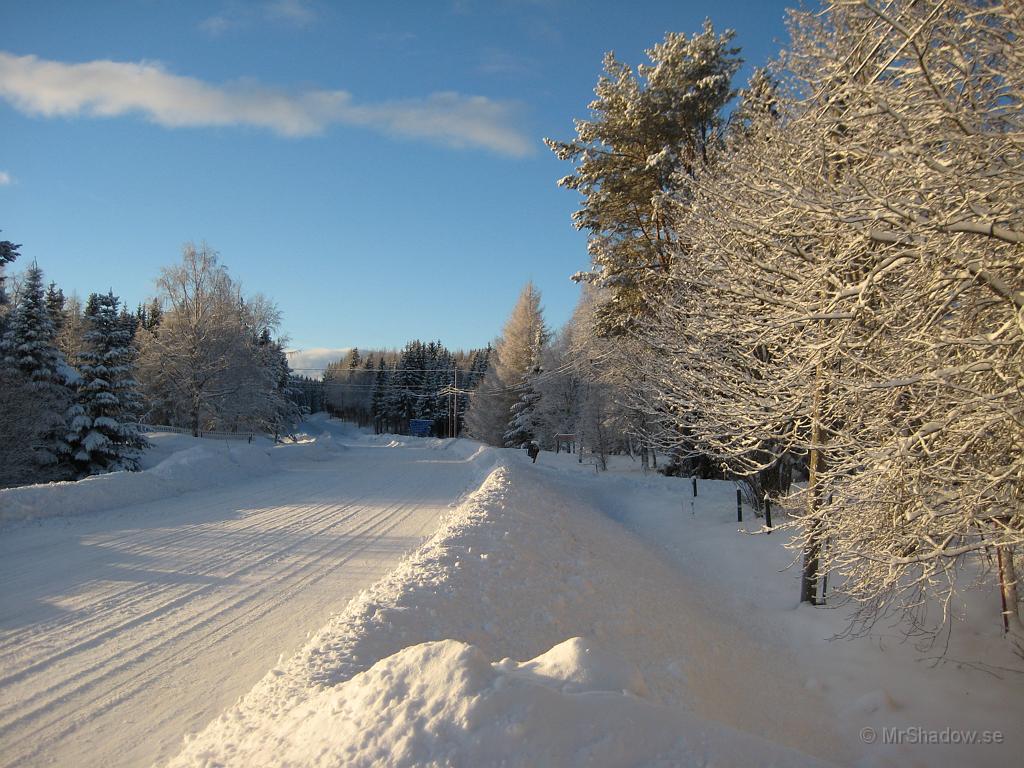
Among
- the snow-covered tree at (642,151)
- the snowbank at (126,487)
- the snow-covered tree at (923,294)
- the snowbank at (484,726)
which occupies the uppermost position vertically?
the snow-covered tree at (642,151)

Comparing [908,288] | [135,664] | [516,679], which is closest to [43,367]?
[135,664]

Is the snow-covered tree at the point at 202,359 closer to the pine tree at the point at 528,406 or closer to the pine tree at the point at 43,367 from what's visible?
the pine tree at the point at 43,367

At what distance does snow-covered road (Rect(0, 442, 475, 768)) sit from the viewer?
3.99 metres

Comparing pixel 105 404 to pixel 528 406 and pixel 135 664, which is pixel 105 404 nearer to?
pixel 135 664

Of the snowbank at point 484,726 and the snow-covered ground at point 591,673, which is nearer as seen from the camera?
the snowbank at point 484,726

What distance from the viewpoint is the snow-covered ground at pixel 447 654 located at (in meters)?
2.78

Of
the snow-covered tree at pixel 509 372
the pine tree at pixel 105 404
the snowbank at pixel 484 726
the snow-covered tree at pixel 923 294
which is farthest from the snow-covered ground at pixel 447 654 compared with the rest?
the snow-covered tree at pixel 509 372

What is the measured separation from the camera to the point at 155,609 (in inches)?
239

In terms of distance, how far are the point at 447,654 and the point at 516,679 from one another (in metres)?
0.41

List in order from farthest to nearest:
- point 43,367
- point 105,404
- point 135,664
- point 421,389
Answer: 1. point 421,389
2. point 105,404
3. point 43,367
4. point 135,664

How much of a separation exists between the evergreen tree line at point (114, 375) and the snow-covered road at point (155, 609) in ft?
31.1

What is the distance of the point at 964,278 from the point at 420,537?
27.4ft

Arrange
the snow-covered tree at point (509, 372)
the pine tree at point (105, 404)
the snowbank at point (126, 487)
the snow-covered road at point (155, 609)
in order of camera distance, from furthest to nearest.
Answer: the snow-covered tree at point (509, 372) → the pine tree at point (105, 404) → the snowbank at point (126, 487) → the snow-covered road at point (155, 609)

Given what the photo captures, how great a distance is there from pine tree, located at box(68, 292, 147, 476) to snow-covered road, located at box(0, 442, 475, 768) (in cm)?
1069
